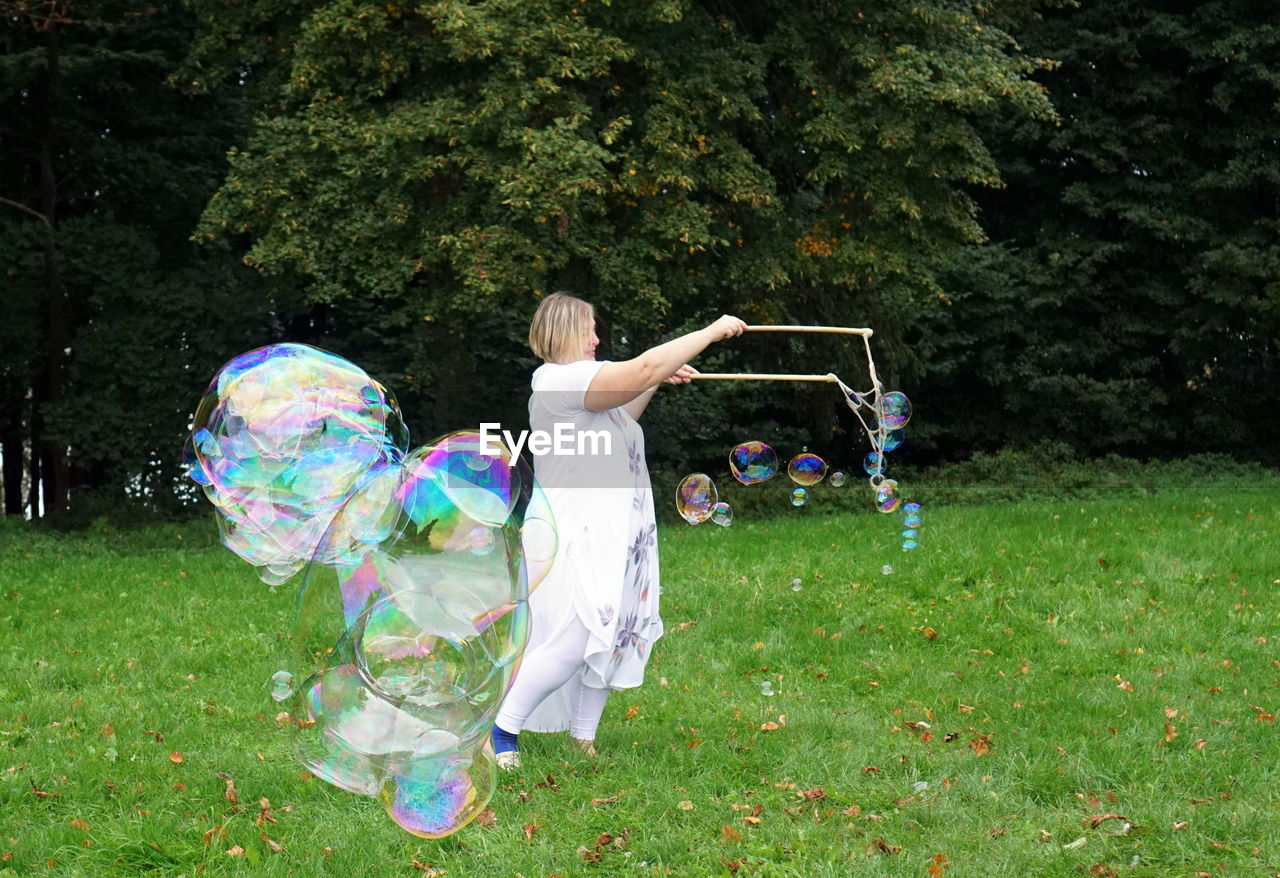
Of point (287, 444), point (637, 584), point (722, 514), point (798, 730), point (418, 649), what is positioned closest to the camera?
point (418, 649)

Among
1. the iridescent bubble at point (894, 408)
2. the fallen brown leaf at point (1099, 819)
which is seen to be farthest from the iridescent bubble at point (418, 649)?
the iridescent bubble at point (894, 408)

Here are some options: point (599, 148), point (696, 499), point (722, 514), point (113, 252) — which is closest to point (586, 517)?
point (696, 499)

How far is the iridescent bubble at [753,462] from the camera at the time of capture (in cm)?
749

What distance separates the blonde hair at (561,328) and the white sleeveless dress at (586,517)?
0.07 m

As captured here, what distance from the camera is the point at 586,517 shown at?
502cm

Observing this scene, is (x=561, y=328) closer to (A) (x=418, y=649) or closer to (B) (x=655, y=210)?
(A) (x=418, y=649)

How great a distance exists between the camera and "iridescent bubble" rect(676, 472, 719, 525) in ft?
22.9

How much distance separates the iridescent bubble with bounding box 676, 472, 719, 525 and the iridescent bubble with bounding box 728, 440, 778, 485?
38 centimetres

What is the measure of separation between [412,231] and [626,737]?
29.0 feet

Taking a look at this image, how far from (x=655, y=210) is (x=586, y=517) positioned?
8871mm

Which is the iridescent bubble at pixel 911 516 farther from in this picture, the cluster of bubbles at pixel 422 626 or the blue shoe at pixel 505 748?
the cluster of bubbles at pixel 422 626

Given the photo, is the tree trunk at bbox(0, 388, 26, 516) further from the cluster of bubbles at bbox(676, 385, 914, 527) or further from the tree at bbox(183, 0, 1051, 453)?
the cluster of bubbles at bbox(676, 385, 914, 527)

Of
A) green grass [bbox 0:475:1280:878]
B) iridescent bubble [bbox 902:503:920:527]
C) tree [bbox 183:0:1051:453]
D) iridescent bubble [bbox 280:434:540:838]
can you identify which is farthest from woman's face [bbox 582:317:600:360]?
tree [bbox 183:0:1051:453]

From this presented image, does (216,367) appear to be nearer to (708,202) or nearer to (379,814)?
(708,202)
